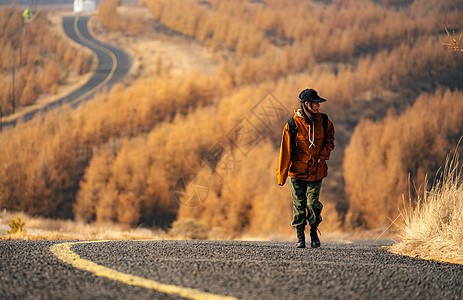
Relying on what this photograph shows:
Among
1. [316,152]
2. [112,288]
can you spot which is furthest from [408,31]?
[112,288]

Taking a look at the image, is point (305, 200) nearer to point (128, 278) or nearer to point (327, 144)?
point (327, 144)

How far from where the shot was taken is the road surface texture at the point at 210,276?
2.77 m

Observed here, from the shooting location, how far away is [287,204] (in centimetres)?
2498

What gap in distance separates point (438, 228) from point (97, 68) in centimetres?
4346

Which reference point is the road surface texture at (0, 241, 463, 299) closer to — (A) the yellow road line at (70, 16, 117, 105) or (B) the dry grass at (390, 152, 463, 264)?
(B) the dry grass at (390, 152, 463, 264)

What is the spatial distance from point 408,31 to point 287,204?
28.3m

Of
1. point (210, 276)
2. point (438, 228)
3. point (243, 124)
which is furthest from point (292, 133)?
point (243, 124)

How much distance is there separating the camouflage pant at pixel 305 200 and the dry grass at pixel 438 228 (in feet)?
3.25

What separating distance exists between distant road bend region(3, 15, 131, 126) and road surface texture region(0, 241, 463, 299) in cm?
3449

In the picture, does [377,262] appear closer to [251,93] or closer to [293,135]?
[293,135]

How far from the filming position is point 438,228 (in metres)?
5.13

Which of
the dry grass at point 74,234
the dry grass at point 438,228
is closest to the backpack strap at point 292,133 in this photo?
the dry grass at point 438,228

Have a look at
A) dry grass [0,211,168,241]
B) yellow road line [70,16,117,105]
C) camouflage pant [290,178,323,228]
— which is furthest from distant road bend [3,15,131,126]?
camouflage pant [290,178,323,228]

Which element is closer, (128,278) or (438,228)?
(128,278)
